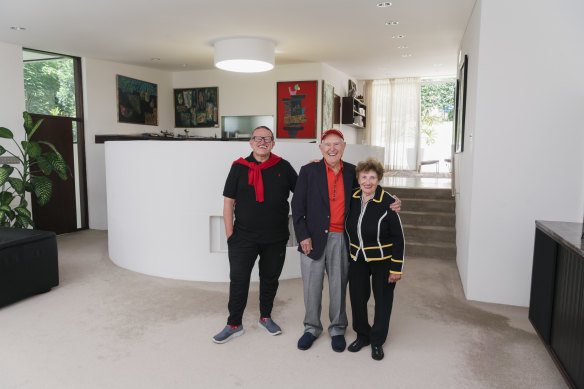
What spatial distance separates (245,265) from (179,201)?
5.58 ft

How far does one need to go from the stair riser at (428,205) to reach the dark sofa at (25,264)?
4.36 metres

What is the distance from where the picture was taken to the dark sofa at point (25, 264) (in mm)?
3453

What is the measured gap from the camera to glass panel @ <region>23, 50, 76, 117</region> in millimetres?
6117

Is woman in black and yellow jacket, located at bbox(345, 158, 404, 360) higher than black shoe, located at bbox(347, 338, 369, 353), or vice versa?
woman in black and yellow jacket, located at bbox(345, 158, 404, 360)

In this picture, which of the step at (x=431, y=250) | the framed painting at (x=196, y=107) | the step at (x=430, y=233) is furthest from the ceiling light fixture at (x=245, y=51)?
the step at (x=431, y=250)

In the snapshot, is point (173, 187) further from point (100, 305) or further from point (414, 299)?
point (414, 299)

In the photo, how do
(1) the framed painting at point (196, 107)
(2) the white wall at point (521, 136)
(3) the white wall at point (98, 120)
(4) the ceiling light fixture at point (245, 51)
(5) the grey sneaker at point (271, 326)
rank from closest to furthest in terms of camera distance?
1. (5) the grey sneaker at point (271, 326)
2. (2) the white wall at point (521, 136)
3. (4) the ceiling light fixture at point (245, 51)
4. (3) the white wall at point (98, 120)
5. (1) the framed painting at point (196, 107)

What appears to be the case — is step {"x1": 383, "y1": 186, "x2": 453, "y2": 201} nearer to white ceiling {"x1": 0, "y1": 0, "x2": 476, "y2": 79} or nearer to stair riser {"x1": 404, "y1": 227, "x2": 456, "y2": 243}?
stair riser {"x1": 404, "y1": 227, "x2": 456, "y2": 243}

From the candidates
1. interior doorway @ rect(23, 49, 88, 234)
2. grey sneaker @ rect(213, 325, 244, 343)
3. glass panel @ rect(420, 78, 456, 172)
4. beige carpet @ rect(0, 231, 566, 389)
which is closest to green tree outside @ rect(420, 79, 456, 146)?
glass panel @ rect(420, 78, 456, 172)

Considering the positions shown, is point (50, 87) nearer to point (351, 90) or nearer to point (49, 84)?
point (49, 84)

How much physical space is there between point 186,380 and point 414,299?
2.18 metres

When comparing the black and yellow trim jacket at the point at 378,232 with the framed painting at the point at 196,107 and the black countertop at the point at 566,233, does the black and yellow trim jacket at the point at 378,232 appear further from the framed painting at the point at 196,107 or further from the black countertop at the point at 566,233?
the framed painting at the point at 196,107

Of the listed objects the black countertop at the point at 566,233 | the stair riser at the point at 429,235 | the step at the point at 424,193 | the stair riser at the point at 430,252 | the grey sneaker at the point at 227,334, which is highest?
the black countertop at the point at 566,233

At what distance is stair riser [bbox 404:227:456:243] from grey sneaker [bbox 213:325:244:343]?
10.3 ft
